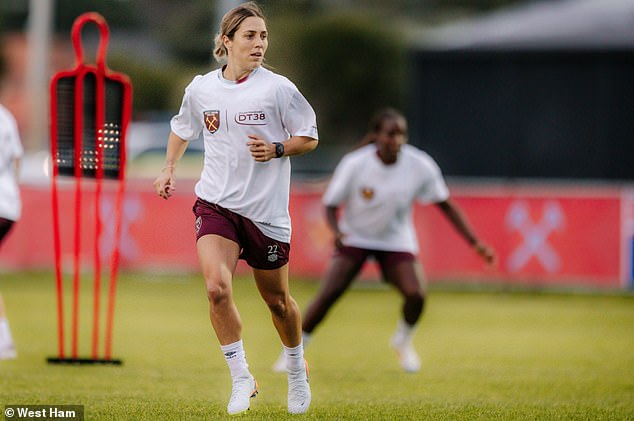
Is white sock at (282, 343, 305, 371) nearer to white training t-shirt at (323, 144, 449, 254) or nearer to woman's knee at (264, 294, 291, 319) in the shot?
woman's knee at (264, 294, 291, 319)

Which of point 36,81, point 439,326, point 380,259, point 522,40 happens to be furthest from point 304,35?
point 380,259

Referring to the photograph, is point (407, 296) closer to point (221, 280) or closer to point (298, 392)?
point (298, 392)

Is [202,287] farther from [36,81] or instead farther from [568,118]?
[36,81]

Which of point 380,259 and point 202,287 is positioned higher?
point 380,259

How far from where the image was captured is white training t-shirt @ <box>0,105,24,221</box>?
34.2 feet

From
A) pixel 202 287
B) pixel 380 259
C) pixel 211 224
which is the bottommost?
pixel 202 287

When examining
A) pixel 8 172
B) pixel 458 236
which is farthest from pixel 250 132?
pixel 458 236

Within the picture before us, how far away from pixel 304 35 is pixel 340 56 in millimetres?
1640

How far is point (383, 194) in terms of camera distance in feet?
35.8

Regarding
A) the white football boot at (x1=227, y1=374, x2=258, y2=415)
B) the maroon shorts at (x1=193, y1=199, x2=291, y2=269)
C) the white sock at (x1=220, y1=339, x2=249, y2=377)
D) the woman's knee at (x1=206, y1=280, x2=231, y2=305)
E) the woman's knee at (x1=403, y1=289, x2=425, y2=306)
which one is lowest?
the woman's knee at (x1=403, y1=289, x2=425, y2=306)

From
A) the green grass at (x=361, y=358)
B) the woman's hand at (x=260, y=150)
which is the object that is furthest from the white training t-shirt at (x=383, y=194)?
the woman's hand at (x=260, y=150)

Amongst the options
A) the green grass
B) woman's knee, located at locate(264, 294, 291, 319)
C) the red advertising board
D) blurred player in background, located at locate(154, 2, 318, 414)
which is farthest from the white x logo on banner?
blurred player in background, located at locate(154, 2, 318, 414)

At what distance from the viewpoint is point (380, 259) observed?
10930mm

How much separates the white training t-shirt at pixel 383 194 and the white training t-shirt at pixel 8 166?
8.53 feet
